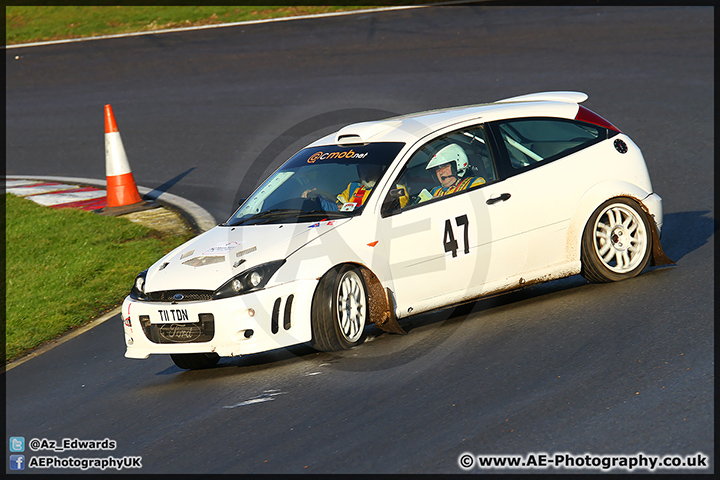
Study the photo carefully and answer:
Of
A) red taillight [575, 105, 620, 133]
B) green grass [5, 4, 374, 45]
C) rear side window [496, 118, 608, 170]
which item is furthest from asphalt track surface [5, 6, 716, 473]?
green grass [5, 4, 374, 45]

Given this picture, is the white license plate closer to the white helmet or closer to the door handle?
the white helmet

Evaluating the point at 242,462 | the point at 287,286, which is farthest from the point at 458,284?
the point at 242,462

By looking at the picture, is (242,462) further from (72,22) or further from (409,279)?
(72,22)

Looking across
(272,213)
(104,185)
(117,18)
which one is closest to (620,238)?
(272,213)

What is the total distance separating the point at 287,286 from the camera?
21.0ft

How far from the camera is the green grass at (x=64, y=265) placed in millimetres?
8992

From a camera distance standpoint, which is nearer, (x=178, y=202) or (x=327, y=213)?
(x=327, y=213)

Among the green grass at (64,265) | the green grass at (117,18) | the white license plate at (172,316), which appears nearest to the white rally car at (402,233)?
the white license plate at (172,316)

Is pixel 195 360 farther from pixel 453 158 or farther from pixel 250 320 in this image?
pixel 453 158

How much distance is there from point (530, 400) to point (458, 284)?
1893 millimetres

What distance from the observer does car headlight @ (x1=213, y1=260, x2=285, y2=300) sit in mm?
6422

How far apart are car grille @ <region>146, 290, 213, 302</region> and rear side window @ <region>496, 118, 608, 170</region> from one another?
269 centimetres

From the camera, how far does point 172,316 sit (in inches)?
259

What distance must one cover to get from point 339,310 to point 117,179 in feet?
22.8
